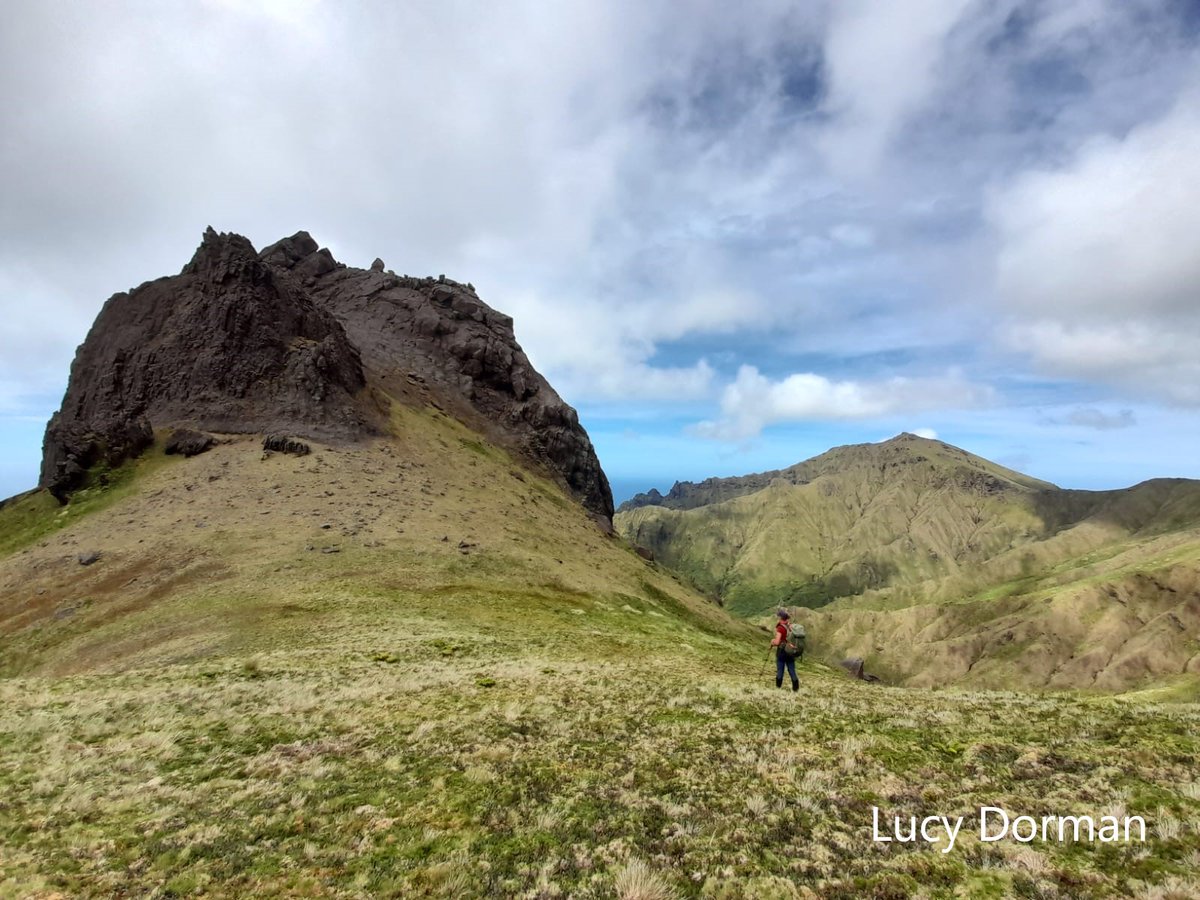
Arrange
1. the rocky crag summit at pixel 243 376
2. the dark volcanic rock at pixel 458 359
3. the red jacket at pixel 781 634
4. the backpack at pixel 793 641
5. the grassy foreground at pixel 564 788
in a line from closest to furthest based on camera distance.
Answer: the grassy foreground at pixel 564 788 → the backpack at pixel 793 641 → the red jacket at pixel 781 634 → the rocky crag summit at pixel 243 376 → the dark volcanic rock at pixel 458 359

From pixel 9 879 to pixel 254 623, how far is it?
30308 millimetres

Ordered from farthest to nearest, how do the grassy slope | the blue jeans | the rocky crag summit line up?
the rocky crag summit
the blue jeans
the grassy slope

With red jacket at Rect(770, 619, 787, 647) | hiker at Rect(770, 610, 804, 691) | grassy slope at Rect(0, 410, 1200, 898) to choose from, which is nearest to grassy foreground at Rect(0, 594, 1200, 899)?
grassy slope at Rect(0, 410, 1200, 898)

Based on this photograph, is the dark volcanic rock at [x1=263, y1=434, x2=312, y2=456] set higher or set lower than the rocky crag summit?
lower

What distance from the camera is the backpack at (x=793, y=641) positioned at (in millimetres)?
25875

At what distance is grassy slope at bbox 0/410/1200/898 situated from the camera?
32.0 ft

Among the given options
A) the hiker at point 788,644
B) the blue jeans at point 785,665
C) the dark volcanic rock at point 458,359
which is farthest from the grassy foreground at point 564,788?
the dark volcanic rock at point 458,359

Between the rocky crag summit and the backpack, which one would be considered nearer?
the backpack

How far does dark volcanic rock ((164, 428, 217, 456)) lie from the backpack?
7202 cm

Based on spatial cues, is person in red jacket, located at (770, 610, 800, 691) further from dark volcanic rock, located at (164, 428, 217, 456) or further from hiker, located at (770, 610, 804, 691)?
dark volcanic rock, located at (164, 428, 217, 456)

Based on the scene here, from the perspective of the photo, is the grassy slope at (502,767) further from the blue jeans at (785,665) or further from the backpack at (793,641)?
the backpack at (793,641)

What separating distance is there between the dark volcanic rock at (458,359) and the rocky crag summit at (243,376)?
1.49 ft

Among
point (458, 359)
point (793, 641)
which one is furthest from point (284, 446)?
point (793, 641)

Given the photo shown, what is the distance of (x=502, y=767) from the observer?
49.2 feet
